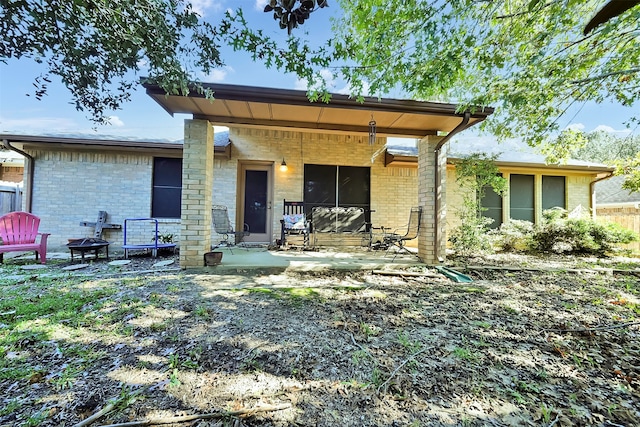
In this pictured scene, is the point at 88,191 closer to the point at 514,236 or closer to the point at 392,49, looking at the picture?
the point at 392,49

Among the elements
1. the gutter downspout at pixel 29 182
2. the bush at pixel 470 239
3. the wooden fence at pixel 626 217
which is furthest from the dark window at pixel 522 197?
the gutter downspout at pixel 29 182

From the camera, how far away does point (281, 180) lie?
7.35 m

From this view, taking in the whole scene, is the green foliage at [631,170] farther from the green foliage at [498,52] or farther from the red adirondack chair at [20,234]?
the red adirondack chair at [20,234]

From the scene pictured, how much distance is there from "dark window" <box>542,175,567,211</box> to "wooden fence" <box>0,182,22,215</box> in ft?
53.5

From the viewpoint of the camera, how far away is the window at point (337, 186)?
24.9 feet

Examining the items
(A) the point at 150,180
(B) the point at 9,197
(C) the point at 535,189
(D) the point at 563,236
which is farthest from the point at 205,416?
(B) the point at 9,197

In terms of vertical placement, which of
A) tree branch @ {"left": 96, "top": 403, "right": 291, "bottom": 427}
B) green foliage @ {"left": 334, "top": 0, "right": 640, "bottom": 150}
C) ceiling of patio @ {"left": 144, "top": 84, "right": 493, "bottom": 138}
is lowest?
tree branch @ {"left": 96, "top": 403, "right": 291, "bottom": 427}

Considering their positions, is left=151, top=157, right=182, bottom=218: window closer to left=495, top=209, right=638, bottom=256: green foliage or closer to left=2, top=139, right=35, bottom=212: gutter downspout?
left=2, top=139, right=35, bottom=212: gutter downspout

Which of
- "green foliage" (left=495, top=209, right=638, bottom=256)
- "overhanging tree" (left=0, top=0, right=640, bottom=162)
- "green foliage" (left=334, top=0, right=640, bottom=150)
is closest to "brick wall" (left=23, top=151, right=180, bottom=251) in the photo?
"overhanging tree" (left=0, top=0, right=640, bottom=162)

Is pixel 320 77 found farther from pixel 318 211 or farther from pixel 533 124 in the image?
pixel 533 124

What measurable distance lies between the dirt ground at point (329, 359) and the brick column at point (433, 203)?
170 cm

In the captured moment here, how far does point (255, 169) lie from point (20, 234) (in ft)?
15.8

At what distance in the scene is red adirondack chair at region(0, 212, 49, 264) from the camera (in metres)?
5.00

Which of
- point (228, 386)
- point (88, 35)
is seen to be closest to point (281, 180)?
point (88, 35)
